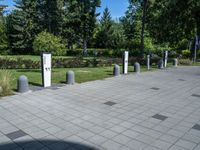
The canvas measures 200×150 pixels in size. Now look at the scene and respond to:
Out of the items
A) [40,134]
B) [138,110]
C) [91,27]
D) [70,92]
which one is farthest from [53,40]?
[91,27]

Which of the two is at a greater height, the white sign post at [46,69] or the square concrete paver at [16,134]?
the white sign post at [46,69]

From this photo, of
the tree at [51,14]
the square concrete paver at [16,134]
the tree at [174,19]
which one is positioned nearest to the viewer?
the square concrete paver at [16,134]

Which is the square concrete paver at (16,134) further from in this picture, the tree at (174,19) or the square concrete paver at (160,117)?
the tree at (174,19)

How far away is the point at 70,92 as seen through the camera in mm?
7840

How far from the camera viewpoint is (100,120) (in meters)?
5.13

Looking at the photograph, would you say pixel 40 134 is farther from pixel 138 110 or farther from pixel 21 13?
pixel 21 13

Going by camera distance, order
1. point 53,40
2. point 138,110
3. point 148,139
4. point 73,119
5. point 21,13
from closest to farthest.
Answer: point 148,139 → point 73,119 → point 138,110 → point 53,40 → point 21,13

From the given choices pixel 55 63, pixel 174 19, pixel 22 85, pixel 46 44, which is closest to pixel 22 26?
pixel 55 63

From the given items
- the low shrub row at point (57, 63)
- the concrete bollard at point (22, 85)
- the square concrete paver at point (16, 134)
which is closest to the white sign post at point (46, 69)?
the concrete bollard at point (22, 85)

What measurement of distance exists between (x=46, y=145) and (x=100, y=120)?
165 centimetres

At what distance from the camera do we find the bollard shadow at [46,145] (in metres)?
3.76

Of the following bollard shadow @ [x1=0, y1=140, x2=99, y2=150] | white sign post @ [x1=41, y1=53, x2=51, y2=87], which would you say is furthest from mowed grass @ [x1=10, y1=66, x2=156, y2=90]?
bollard shadow @ [x1=0, y1=140, x2=99, y2=150]

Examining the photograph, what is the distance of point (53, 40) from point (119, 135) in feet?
30.8

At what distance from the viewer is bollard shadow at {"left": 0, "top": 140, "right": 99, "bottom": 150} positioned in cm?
376
